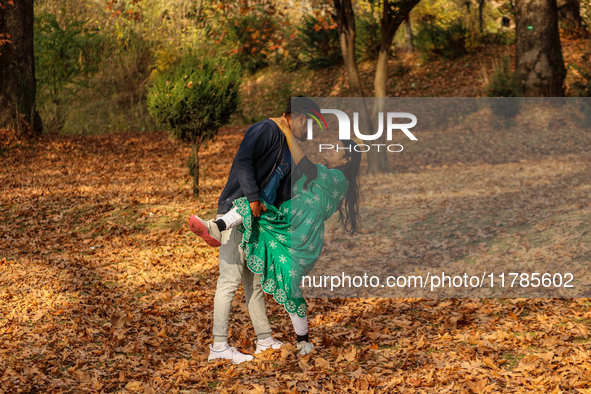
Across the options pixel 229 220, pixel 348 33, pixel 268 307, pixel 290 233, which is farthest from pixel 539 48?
pixel 229 220

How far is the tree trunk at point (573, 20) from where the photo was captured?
18.1 meters

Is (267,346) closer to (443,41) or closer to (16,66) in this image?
(16,66)

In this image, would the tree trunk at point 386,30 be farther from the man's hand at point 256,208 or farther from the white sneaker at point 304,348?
the man's hand at point 256,208

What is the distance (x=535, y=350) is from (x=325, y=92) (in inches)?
686

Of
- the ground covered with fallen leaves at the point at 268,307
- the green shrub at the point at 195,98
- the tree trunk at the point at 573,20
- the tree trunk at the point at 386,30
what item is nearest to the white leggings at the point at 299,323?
the ground covered with fallen leaves at the point at 268,307

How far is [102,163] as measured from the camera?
14.0 meters

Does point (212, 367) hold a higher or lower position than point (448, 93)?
lower

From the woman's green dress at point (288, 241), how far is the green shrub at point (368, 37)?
18252mm

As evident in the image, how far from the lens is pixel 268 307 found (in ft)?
19.4

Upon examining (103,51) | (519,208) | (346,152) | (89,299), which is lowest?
(89,299)


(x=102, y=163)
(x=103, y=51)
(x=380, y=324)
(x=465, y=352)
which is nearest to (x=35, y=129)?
(x=102, y=163)

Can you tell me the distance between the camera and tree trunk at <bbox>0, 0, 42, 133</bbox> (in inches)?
538

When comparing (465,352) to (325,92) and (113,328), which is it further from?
(325,92)

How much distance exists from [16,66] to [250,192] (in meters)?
12.6
